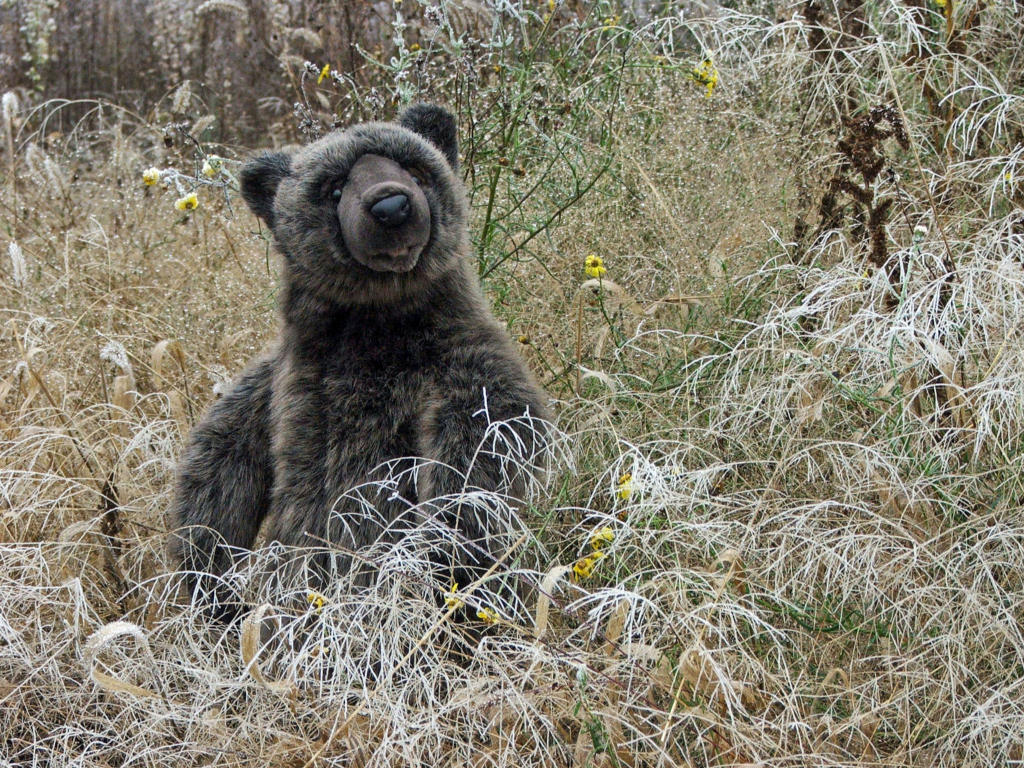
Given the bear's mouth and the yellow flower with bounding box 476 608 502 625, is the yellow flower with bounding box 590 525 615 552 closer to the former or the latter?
the yellow flower with bounding box 476 608 502 625

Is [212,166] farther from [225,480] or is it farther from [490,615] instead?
[490,615]

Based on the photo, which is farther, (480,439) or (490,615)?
(480,439)

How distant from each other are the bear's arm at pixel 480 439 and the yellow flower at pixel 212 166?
1450mm

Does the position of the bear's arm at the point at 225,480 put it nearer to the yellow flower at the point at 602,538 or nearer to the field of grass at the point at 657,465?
the field of grass at the point at 657,465

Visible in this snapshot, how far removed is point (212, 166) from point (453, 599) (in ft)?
6.94

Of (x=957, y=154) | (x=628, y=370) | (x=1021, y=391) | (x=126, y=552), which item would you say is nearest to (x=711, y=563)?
(x=1021, y=391)

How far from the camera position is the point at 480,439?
116 inches

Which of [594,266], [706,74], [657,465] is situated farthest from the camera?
[706,74]

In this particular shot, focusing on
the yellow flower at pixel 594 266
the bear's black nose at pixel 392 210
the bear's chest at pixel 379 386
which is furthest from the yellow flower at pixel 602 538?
the yellow flower at pixel 594 266

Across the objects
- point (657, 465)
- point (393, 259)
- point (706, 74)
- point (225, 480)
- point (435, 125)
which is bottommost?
point (657, 465)

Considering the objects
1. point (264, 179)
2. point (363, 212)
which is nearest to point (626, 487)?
point (363, 212)

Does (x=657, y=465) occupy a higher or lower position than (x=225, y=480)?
lower

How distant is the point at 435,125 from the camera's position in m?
3.42

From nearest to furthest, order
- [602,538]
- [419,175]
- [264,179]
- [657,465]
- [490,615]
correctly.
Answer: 1. [490,615]
2. [602,538]
3. [419,175]
4. [264,179]
5. [657,465]
